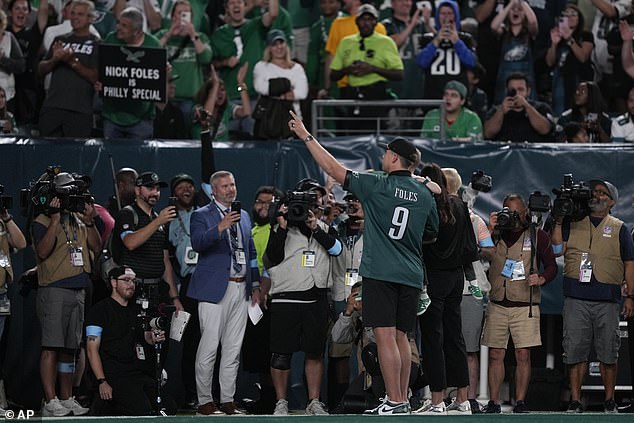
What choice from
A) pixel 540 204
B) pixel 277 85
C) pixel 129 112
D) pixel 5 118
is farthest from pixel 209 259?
pixel 5 118

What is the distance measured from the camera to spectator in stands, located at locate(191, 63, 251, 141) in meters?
13.5

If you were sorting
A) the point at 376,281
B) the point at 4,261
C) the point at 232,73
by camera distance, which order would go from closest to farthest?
the point at 376,281 → the point at 4,261 → the point at 232,73

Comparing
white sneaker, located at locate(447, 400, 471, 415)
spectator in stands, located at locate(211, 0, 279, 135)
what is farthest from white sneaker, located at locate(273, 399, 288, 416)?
spectator in stands, located at locate(211, 0, 279, 135)

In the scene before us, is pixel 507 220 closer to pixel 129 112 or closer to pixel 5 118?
pixel 129 112

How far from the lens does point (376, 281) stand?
9242 mm

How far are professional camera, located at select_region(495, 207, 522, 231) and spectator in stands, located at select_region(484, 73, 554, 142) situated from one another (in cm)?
203

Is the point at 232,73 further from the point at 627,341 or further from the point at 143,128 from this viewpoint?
the point at 627,341

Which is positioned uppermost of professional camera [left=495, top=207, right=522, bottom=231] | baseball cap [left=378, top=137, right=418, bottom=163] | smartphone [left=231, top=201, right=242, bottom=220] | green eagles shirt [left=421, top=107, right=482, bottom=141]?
green eagles shirt [left=421, top=107, right=482, bottom=141]

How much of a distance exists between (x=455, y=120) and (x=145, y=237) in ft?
12.2

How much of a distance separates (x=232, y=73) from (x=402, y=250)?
5828 millimetres

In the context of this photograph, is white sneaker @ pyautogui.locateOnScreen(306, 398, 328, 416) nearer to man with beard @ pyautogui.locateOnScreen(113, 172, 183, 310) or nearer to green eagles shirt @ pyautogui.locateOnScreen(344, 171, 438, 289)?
man with beard @ pyautogui.locateOnScreen(113, 172, 183, 310)

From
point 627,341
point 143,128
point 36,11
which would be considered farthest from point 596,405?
point 36,11

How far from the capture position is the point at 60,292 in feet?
37.4

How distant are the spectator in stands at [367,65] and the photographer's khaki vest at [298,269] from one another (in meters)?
2.45
